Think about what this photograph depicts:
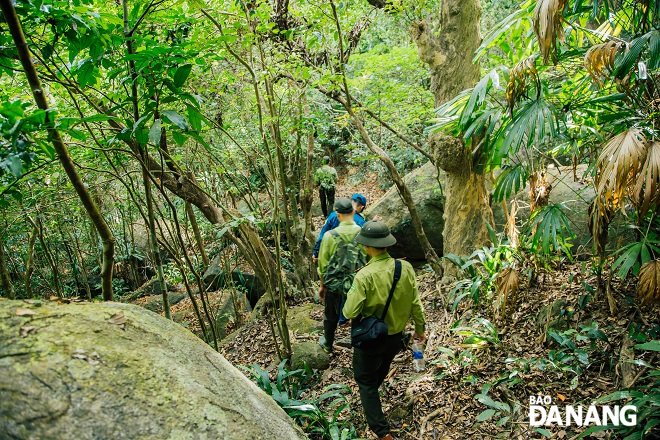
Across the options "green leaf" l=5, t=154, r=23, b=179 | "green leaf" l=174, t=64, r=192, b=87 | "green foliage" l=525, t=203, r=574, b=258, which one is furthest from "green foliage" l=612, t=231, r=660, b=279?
"green leaf" l=5, t=154, r=23, b=179

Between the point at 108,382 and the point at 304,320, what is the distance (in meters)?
4.76

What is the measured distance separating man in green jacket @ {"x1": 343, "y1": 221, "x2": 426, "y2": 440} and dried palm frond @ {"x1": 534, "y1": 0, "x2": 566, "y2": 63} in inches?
72.1

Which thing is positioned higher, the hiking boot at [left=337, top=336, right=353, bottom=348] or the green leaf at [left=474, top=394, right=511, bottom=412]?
the green leaf at [left=474, top=394, right=511, bottom=412]

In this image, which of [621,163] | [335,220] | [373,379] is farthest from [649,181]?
[335,220]

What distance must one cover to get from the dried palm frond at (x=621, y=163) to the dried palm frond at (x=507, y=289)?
145cm

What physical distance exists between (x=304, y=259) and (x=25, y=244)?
6.27m

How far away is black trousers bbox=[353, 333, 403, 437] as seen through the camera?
11.1 feet

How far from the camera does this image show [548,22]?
9.15ft

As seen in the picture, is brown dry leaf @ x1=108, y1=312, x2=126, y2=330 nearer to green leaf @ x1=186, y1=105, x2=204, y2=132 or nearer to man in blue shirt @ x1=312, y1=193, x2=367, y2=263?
green leaf @ x1=186, y1=105, x2=204, y2=132

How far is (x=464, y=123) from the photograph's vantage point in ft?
12.5

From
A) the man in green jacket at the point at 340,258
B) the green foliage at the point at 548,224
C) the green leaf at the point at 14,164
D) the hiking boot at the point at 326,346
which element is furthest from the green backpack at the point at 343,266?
the green leaf at the point at 14,164

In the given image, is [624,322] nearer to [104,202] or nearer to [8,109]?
[8,109]

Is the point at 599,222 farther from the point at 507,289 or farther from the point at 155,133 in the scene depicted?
the point at 155,133

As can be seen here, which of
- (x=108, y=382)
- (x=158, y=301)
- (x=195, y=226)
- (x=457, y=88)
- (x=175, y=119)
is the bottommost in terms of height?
(x=158, y=301)
